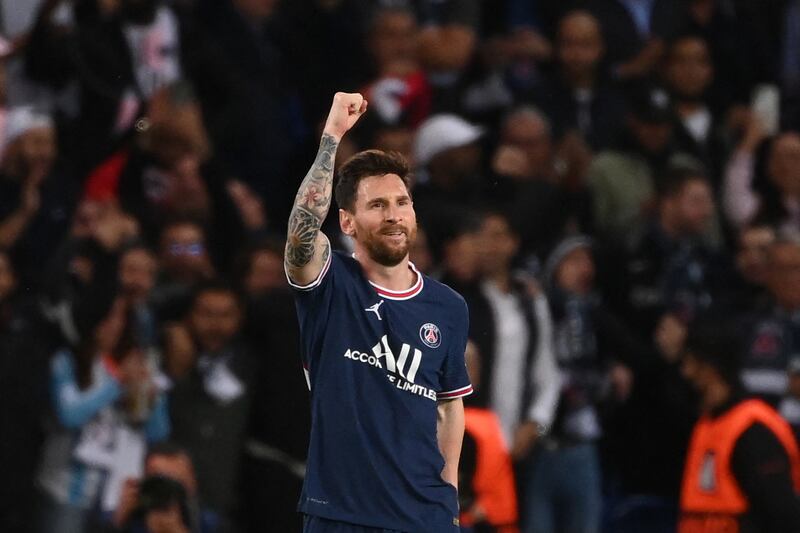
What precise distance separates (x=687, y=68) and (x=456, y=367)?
6.70 m

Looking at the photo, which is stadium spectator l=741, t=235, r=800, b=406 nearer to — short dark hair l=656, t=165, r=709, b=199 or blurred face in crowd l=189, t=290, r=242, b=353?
short dark hair l=656, t=165, r=709, b=199

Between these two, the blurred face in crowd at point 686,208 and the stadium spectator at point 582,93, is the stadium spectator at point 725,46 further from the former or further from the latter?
the blurred face in crowd at point 686,208

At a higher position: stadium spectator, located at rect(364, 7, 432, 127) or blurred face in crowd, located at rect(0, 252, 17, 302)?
stadium spectator, located at rect(364, 7, 432, 127)

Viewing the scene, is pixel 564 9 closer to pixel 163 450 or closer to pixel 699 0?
pixel 699 0

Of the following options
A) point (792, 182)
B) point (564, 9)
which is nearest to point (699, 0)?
point (564, 9)

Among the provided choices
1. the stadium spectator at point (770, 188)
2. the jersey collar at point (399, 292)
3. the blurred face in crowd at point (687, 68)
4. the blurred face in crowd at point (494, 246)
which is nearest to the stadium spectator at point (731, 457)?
the blurred face in crowd at point (494, 246)

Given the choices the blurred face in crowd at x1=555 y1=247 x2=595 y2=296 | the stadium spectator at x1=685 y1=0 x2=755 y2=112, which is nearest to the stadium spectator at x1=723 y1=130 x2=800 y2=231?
the stadium spectator at x1=685 y1=0 x2=755 y2=112

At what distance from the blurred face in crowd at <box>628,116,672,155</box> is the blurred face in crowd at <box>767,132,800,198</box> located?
73cm

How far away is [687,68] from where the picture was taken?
1236cm

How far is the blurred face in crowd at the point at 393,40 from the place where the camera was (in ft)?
38.1

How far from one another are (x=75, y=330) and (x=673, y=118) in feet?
14.5

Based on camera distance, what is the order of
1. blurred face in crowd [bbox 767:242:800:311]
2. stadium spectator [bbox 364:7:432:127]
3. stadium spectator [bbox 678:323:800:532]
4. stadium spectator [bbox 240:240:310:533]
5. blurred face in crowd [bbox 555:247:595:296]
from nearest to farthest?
stadium spectator [bbox 678:323:800:532] < stadium spectator [bbox 240:240:310:533] < blurred face in crowd [bbox 767:242:800:311] < blurred face in crowd [bbox 555:247:595:296] < stadium spectator [bbox 364:7:432:127]

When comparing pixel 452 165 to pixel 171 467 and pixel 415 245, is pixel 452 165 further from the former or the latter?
pixel 171 467

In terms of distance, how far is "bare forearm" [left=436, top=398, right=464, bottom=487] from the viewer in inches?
244
